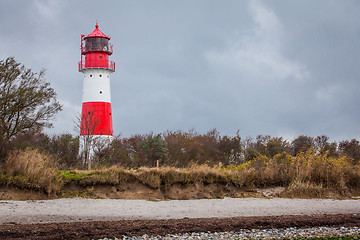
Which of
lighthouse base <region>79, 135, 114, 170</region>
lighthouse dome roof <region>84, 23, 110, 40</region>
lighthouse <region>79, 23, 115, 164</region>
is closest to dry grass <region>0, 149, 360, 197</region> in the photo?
lighthouse base <region>79, 135, 114, 170</region>

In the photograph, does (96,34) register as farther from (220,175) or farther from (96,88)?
(220,175)

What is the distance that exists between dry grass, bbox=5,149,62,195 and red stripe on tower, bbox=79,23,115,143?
1488 centimetres

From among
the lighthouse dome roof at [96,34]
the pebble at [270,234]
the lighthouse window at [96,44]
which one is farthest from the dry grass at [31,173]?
the lighthouse dome roof at [96,34]

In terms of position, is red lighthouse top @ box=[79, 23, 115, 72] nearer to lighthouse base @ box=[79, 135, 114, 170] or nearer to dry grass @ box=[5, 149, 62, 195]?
lighthouse base @ box=[79, 135, 114, 170]

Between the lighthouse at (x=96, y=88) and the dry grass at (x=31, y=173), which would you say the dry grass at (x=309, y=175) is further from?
the lighthouse at (x=96, y=88)

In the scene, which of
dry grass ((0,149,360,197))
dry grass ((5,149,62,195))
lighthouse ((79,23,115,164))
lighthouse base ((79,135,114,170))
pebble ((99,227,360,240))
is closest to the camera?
pebble ((99,227,360,240))

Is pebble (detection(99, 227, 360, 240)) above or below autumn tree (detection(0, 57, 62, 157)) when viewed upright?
below

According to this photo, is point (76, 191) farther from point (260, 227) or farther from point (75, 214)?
point (260, 227)

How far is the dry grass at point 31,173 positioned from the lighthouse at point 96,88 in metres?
14.3

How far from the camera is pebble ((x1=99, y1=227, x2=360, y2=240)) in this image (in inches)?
431

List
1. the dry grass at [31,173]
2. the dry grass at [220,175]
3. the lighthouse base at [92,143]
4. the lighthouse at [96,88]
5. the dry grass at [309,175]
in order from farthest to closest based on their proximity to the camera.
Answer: the lighthouse at [96,88] → the lighthouse base at [92,143] → the dry grass at [309,175] → the dry grass at [220,175] → the dry grass at [31,173]

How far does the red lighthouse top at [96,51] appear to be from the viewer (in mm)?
34500

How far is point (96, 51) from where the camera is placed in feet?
114

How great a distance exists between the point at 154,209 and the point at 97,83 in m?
19.9
